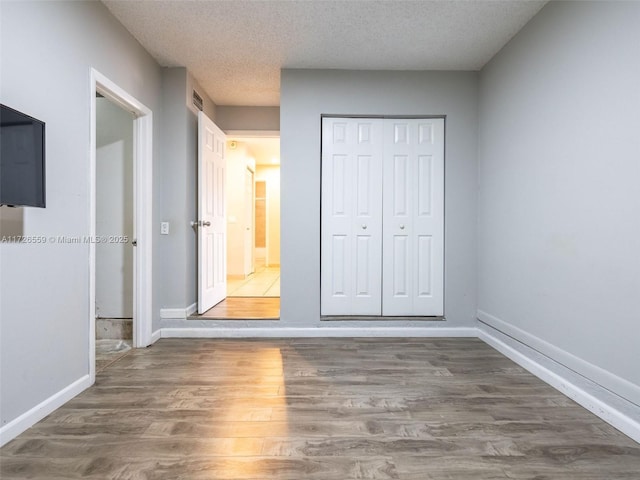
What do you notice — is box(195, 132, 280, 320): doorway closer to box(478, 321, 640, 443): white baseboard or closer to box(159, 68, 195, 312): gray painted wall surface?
box(159, 68, 195, 312): gray painted wall surface

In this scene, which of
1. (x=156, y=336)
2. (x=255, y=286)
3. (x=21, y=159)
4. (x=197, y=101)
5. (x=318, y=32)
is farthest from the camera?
(x=255, y=286)

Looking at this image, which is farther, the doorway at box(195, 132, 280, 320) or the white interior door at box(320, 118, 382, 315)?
the doorway at box(195, 132, 280, 320)

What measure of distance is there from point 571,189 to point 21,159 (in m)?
3.15

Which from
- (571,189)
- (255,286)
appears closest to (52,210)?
(571,189)

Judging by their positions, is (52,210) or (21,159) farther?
(52,210)

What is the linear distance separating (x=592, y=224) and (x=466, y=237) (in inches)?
61.8

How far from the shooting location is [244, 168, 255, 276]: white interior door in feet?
24.0

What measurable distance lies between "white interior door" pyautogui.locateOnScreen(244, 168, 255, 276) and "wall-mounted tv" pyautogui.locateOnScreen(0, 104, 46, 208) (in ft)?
17.1

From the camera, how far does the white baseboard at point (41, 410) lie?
1.83 m

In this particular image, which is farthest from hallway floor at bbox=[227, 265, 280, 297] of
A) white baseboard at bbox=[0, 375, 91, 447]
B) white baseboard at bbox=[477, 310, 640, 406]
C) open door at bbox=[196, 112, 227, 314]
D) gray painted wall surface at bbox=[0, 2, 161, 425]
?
white baseboard at bbox=[477, 310, 640, 406]

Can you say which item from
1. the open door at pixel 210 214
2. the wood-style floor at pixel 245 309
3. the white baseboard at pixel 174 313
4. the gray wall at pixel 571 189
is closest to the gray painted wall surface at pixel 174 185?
A: the white baseboard at pixel 174 313

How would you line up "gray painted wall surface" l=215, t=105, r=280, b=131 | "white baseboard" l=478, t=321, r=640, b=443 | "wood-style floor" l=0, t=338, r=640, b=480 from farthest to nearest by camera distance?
"gray painted wall surface" l=215, t=105, r=280, b=131 < "white baseboard" l=478, t=321, r=640, b=443 < "wood-style floor" l=0, t=338, r=640, b=480

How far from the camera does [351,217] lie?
12.5ft

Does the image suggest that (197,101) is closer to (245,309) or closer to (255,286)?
(245,309)
